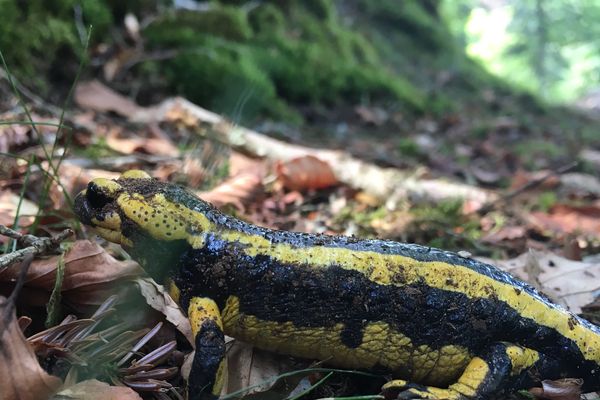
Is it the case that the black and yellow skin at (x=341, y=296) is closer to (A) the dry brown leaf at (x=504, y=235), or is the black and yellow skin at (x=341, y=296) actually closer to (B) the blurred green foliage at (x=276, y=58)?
(A) the dry brown leaf at (x=504, y=235)

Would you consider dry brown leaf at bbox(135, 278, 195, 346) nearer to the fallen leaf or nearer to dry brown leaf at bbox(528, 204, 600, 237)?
dry brown leaf at bbox(528, 204, 600, 237)

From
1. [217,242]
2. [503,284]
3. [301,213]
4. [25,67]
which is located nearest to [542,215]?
[301,213]

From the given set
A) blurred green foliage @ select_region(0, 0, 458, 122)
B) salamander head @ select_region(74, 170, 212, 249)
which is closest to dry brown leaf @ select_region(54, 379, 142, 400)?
salamander head @ select_region(74, 170, 212, 249)

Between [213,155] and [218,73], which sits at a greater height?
[218,73]

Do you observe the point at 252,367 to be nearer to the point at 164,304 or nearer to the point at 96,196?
the point at 164,304

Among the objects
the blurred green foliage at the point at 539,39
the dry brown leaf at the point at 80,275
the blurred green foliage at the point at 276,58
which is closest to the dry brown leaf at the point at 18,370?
the dry brown leaf at the point at 80,275

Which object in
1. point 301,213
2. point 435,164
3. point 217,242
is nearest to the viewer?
point 217,242

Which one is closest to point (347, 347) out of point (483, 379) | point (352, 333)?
point (352, 333)

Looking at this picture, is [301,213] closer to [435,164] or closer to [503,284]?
[503,284]
